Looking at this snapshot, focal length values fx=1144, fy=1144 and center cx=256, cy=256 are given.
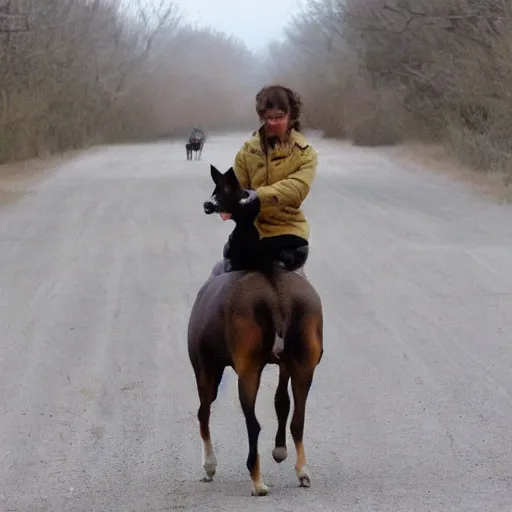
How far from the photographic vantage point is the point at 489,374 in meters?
8.50

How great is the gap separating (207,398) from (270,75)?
68.9 m

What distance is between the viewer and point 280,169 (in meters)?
5.63

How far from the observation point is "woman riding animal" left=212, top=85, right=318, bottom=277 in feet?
18.3

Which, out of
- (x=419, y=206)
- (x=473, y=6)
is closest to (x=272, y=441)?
(x=419, y=206)

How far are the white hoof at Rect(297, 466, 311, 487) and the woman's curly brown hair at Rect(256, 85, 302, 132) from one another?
1.72m

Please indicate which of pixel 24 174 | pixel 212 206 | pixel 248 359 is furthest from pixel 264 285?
pixel 24 174

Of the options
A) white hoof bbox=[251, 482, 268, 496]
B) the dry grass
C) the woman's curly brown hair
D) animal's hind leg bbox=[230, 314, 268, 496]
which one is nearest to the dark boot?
animal's hind leg bbox=[230, 314, 268, 496]

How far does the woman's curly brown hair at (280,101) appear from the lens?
18.3 feet

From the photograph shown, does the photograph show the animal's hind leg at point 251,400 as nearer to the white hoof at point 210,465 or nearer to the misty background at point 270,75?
the white hoof at point 210,465

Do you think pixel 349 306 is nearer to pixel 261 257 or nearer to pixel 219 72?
pixel 261 257

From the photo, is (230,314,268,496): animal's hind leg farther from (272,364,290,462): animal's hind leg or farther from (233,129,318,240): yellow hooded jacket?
(233,129,318,240): yellow hooded jacket

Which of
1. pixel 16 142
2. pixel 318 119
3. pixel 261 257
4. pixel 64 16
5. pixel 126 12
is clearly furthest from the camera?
pixel 126 12

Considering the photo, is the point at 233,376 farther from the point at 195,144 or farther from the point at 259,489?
the point at 195,144

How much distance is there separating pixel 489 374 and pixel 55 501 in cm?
391
